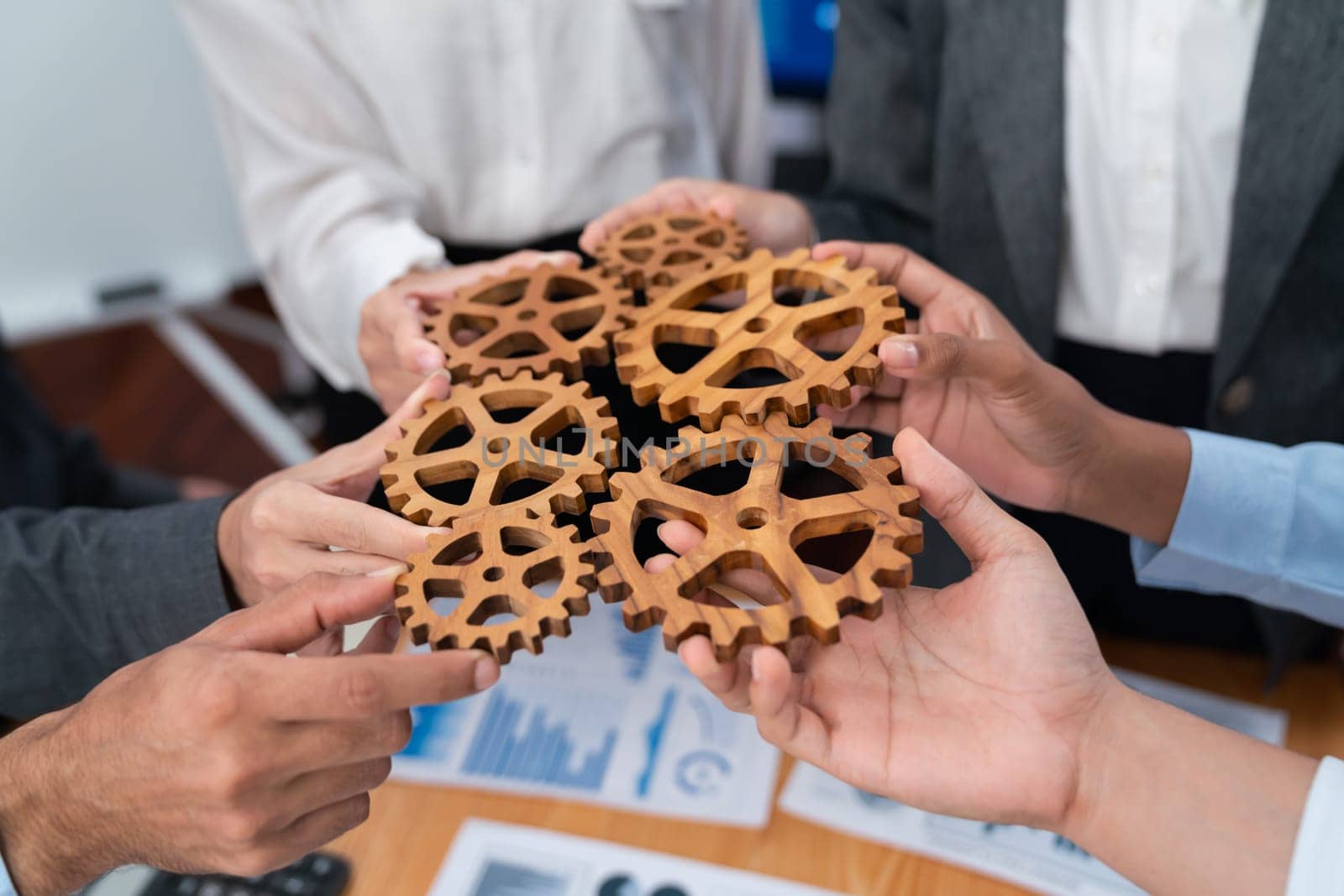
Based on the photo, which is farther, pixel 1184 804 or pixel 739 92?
pixel 739 92

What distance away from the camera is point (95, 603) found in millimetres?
1077

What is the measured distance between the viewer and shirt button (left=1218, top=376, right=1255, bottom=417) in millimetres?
1312

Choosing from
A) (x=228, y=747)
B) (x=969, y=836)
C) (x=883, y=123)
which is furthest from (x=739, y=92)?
(x=228, y=747)

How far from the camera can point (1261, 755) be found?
2.74 ft

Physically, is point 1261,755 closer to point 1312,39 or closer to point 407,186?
point 1312,39

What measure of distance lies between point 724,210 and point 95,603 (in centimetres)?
96

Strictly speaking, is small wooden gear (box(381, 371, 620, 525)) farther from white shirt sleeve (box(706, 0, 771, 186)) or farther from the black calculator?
white shirt sleeve (box(706, 0, 771, 186))

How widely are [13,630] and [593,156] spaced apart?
1.09m

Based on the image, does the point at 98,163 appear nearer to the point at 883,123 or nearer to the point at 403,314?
the point at 403,314

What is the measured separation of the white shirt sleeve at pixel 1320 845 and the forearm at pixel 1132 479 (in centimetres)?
41

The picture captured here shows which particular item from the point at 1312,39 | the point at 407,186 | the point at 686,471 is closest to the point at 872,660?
the point at 686,471

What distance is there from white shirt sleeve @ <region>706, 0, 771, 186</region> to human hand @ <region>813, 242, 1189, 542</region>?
2.54 feet

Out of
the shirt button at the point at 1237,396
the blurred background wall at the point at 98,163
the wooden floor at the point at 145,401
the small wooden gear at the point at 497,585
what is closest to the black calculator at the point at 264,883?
the small wooden gear at the point at 497,585

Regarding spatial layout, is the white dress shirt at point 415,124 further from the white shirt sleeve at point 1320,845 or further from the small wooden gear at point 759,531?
the white shirt sleeve at point 1320,845
